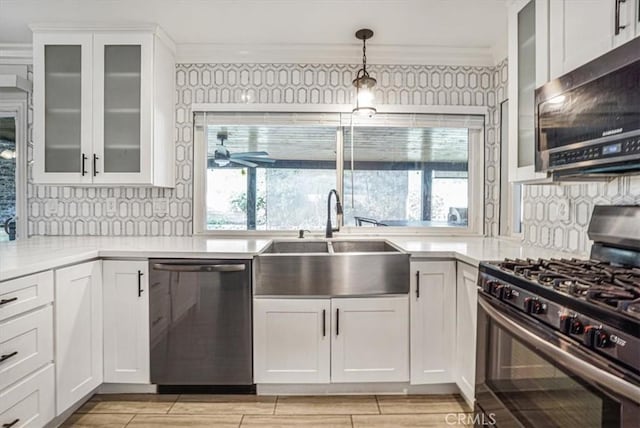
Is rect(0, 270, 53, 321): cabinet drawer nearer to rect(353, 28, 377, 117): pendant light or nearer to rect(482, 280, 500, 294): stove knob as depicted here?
rect(482, 280, 500, 294): stove knob

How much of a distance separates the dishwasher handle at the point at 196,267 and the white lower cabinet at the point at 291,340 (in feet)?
0.71

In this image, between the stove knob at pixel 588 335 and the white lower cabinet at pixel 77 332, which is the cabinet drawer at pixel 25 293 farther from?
the stove knob at pixel 588 335

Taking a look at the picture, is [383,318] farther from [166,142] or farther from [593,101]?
[166,142]

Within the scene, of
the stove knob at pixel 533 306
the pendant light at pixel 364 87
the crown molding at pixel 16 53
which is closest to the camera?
the stove knob at pixel 533 306

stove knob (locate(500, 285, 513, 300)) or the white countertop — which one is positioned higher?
the white countertop

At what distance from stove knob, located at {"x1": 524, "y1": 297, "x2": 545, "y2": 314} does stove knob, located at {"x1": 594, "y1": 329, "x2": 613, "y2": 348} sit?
212 millimetres

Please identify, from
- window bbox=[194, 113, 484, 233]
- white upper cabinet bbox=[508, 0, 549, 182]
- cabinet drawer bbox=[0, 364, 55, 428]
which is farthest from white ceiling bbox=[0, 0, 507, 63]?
cabinet drawer bbox=[0, 364, 55, 428]

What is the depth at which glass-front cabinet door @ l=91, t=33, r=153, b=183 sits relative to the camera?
2549 millimetres

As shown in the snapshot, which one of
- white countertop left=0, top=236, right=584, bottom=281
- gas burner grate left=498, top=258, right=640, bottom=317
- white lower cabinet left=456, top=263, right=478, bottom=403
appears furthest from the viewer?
white lower cabinet left=456, top=263, right=478, bottom=403

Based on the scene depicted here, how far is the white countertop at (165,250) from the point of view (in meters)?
1.85

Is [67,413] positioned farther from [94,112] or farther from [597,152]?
[597,152]

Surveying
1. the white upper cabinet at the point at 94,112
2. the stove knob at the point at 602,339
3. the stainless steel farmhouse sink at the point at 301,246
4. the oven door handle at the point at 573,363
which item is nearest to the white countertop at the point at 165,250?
the stainless steel farmhouse sink at the point at 301,246

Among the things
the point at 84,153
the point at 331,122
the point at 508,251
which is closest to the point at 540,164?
the point at 508,251

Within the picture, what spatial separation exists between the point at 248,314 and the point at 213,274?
30cm
